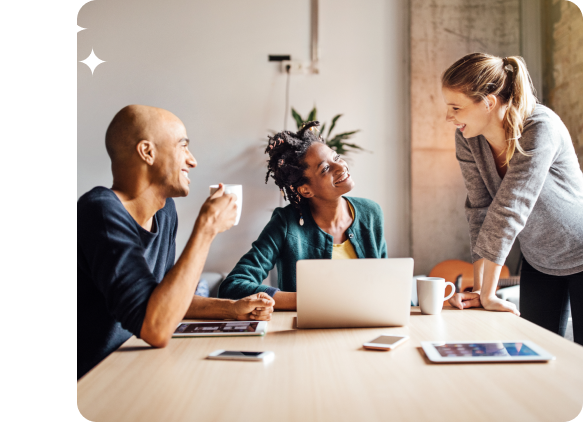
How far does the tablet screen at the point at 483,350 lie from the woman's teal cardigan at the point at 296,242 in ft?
2.78

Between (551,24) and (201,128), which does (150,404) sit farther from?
(551,24)

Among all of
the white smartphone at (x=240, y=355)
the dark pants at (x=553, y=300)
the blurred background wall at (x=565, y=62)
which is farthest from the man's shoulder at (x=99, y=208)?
the blurred background wall at (x=565, y=62)

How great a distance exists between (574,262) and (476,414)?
1.14 metres

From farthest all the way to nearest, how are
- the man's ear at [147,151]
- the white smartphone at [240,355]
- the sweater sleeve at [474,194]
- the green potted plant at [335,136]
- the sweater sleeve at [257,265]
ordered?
the green potted plant at [335,136]
the sweater sleeve at [474,194]
the sweater sleeve at [257,265]
the man's ear at [147,151]
the white smartphone at [240,355]

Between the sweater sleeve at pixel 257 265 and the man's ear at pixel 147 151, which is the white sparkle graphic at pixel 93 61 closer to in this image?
the sweater sleeve at pixel 257 265

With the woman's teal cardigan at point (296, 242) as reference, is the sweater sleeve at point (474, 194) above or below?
above

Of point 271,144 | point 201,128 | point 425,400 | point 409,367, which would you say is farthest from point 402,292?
point 201,128

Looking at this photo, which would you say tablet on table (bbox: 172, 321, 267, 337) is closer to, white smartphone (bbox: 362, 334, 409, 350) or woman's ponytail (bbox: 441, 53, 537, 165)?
white smartphone (bbox: 362, 334, 409, 350)

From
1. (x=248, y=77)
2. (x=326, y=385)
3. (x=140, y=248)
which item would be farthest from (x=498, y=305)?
(x=248, y=77)

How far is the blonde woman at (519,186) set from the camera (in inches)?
53.7

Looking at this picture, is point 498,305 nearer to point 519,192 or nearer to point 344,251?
point 519,192

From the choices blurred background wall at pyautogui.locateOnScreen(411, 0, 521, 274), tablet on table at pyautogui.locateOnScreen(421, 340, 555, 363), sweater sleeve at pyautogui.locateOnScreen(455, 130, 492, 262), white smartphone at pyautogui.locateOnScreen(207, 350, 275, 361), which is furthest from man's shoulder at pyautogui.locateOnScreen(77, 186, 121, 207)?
blurred background wall at pyautogui.locateOnScreen(411, 0, 521, 274)

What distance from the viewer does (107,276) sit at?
1.04m

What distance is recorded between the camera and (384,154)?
11.8 feet
